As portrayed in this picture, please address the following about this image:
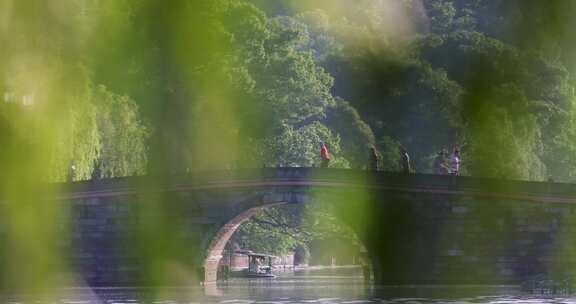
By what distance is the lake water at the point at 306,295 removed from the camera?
4456 cm

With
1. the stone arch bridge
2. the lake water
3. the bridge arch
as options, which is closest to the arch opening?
the bridge arch

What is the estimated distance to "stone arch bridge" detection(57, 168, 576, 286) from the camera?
53.2 metres

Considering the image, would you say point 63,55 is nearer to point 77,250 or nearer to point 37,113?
point 37,113

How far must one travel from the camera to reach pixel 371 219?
176ft

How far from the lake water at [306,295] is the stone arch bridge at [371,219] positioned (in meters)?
1.59

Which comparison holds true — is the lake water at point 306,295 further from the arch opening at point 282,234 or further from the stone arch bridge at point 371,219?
the arch opening at point 282,234

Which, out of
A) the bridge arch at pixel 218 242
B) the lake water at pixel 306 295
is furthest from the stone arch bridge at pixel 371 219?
the lake water at pixel 306 295

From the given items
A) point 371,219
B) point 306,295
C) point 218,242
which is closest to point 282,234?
point 218,242

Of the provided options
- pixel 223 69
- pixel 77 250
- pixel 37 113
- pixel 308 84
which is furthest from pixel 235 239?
pixel 37 113

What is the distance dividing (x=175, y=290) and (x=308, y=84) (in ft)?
72.3

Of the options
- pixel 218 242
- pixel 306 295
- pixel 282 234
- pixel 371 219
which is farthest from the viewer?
pixel 282 234

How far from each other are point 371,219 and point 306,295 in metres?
6.17

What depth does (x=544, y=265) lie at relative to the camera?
175ft

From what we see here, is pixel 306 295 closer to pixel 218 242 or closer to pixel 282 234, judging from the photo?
pixel 218 242
